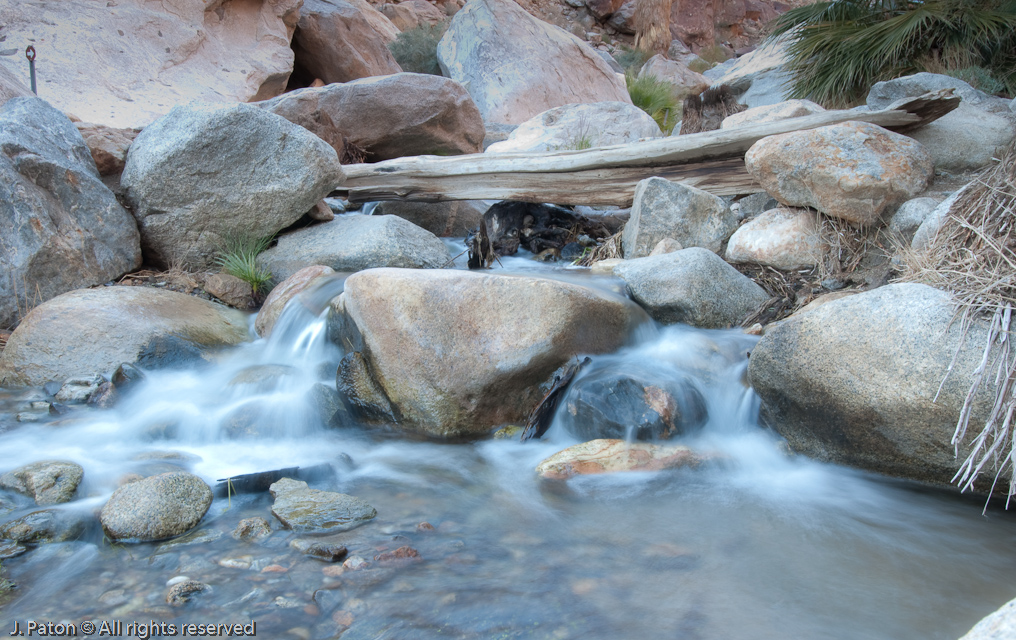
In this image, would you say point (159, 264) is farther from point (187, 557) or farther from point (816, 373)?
point (816, 373)

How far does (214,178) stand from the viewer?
506 centimetres

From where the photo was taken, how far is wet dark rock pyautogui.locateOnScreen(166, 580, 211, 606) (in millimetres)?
1929

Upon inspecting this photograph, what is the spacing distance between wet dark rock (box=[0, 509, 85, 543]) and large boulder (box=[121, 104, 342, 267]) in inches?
125

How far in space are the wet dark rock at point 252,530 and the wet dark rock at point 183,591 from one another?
1.02 ft

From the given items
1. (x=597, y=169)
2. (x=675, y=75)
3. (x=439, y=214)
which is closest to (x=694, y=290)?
(x=597, y=169)

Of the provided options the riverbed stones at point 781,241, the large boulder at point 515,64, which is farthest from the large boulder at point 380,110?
the riverbed stones at point 781,241

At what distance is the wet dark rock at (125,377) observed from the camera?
3.76m

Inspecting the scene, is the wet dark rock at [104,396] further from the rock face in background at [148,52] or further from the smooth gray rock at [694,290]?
the rock face in background at [148,52]

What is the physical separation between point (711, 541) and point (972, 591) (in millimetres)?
800

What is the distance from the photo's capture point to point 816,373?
2881 millimetres

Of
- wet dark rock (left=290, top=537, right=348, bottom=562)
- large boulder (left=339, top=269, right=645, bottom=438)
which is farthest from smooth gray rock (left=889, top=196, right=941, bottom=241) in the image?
wet dark rock (left=290, top=537, right=348, bottom=562)

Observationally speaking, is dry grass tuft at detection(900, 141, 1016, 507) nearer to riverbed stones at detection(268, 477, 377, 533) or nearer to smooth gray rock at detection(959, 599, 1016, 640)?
smooth gray rock at detection(959, 599, 1016, 640)

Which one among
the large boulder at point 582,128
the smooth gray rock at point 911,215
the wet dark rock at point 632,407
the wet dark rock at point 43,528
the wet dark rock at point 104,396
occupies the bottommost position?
the wet dark rock at point 104,396

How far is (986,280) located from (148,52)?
11.2 meters
